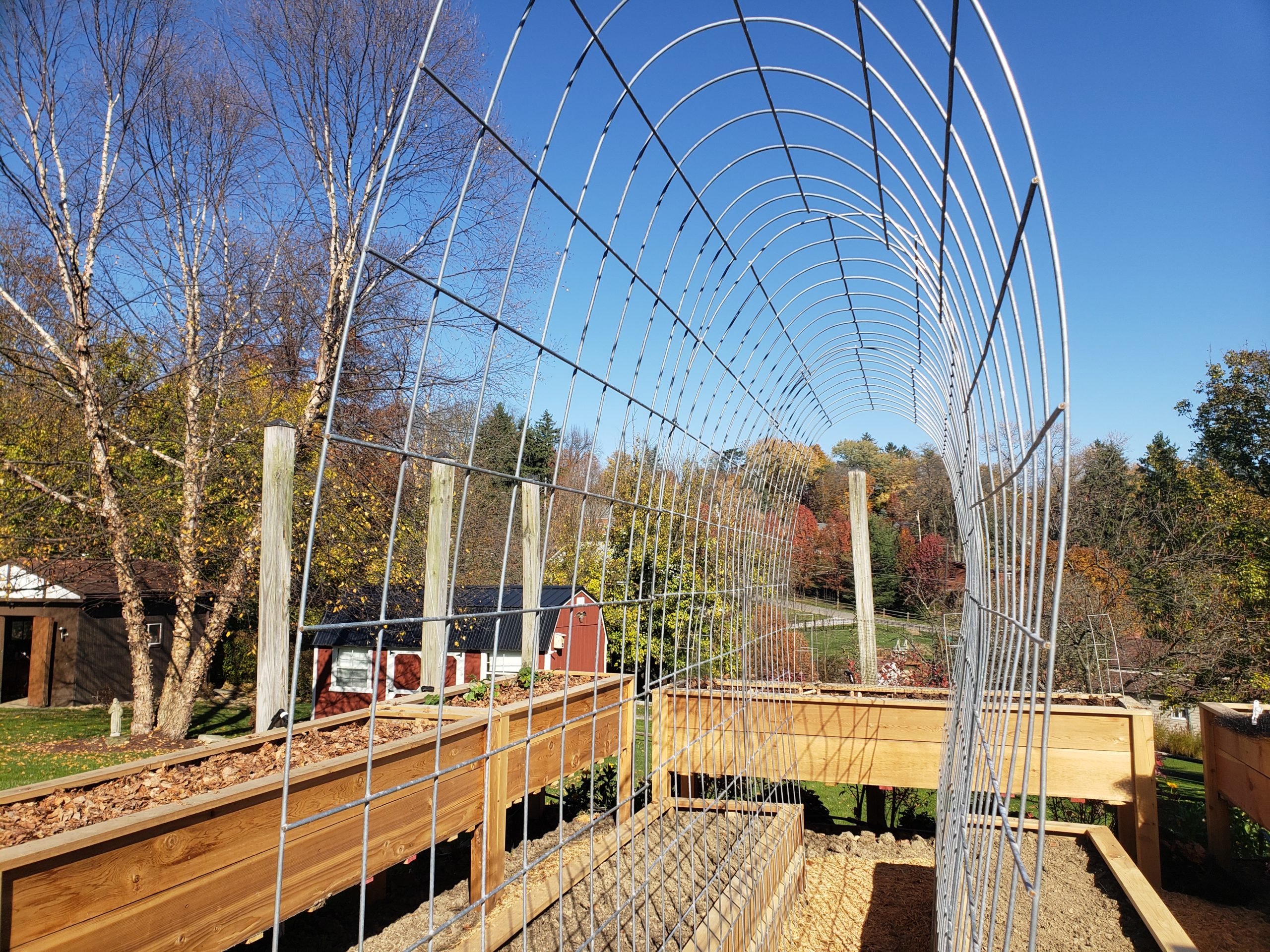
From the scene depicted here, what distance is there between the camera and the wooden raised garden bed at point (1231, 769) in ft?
13.0

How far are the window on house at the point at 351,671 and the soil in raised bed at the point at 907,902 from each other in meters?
8.51

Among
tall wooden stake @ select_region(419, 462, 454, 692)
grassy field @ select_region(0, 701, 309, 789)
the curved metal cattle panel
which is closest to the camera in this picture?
the curved metal cattle panel

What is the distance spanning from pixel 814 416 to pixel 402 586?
551cm

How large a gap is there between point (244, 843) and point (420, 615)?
177 inches

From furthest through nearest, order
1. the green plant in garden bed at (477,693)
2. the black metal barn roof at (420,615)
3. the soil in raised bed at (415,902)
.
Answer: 1. the black metal barn roof at (420,615)
2. the green plant in garden bed at (477,693)
3. the soil in raised bed at (415,902)

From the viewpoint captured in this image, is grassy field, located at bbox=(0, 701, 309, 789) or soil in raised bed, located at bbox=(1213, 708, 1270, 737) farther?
grassy field, located at bbox=(0, 701, 309, 789)

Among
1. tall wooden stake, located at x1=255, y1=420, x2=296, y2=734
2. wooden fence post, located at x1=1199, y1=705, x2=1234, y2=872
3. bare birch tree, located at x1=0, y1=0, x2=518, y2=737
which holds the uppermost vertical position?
bare birch tree, located at x1=0, y1=0, x2=518, y2=737

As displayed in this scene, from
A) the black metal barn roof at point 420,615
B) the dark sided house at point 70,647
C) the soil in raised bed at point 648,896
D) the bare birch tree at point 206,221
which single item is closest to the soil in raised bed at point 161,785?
the soil in raised bed at point 648,896

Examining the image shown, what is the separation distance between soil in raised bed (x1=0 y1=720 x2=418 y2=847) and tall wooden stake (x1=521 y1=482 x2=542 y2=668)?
787 millimetres

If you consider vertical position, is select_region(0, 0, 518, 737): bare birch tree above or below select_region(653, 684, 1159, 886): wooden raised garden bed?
above

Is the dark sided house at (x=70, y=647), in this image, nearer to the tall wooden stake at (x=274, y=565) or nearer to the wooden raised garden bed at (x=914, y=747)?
the tall wooden stake at (x=274, y=565)

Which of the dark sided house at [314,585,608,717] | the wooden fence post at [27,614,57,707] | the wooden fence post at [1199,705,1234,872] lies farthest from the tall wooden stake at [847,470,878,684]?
the wooden fence post at [27,614,57,707]

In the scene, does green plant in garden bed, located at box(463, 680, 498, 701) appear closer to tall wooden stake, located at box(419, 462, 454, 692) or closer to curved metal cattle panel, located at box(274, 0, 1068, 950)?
curved metal cattle panel, located at box(274, 0, 1068, 950)

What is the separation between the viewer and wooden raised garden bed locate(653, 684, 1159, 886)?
452 cm
